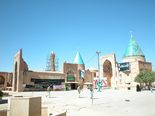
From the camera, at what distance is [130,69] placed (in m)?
57.4

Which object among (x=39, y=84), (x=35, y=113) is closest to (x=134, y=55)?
(x=39, y=84)

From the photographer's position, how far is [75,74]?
176ft

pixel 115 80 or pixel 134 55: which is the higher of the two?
pixel 134 55

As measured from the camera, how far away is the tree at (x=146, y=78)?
4894cm

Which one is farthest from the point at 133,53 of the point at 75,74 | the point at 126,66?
the point at 75,74

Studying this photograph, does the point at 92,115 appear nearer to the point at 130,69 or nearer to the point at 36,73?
the point at 36,73

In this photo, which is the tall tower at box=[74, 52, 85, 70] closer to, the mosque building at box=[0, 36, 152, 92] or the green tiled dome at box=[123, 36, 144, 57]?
the mosque building at box=[0, 36, 152, 92]

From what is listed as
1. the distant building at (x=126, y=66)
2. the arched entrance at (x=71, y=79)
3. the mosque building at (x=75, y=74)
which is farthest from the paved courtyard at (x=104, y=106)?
the distant building at (x=126, y=66)

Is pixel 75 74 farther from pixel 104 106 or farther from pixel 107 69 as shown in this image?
pixel 104 106

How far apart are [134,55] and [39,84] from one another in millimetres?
28115

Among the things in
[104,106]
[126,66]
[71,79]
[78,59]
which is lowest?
[104,106]

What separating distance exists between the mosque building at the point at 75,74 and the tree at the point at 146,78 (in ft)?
12.5

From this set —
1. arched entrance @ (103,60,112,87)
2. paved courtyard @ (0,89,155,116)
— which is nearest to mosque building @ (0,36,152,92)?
arched entrance @ (103,60,112,87)

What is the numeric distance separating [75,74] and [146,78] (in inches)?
659
